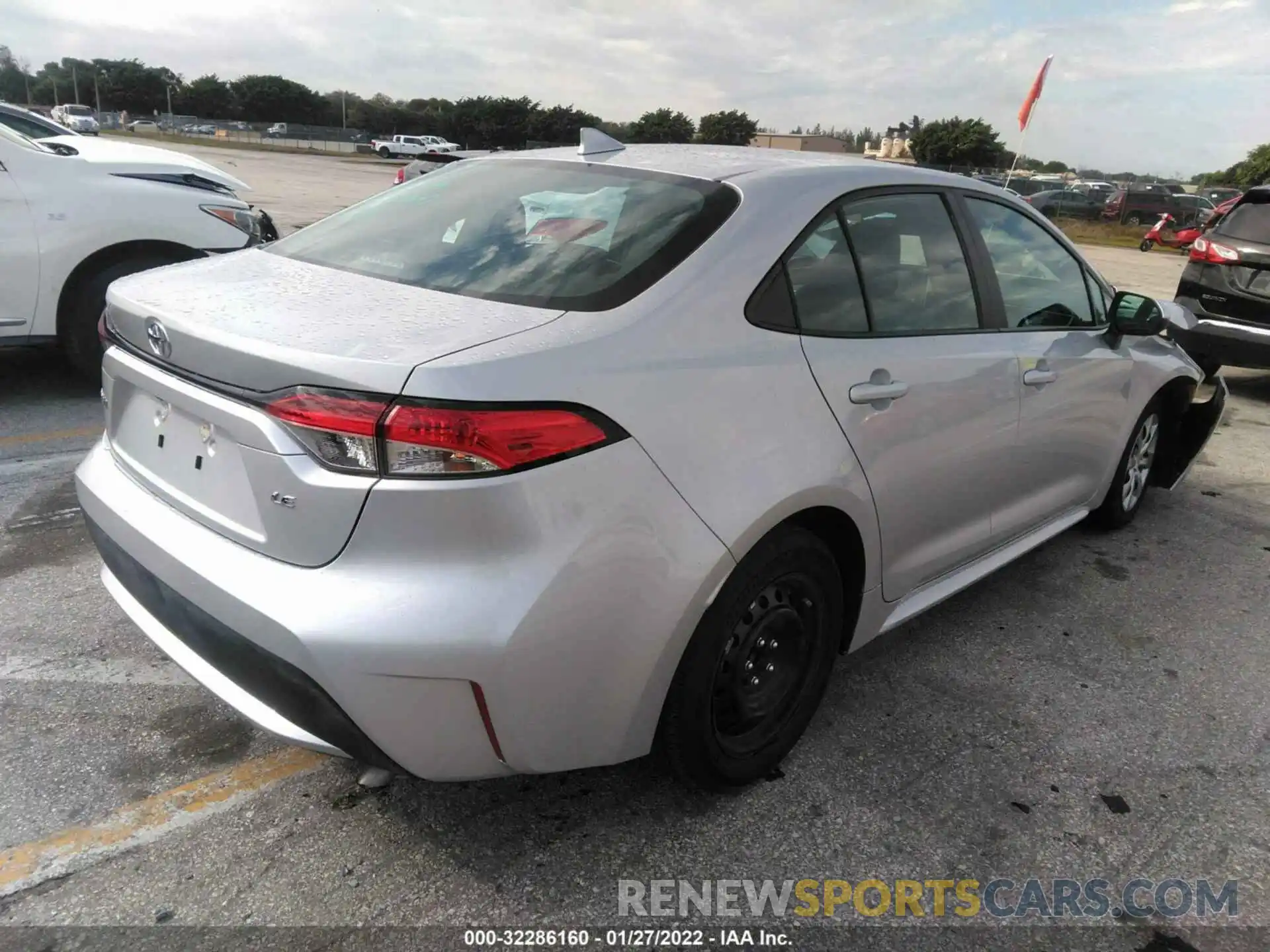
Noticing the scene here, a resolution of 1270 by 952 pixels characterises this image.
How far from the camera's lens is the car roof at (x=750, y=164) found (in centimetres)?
252

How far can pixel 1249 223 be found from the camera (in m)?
6.98

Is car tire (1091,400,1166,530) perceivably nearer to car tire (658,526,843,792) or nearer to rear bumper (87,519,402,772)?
car tire (658,526,843,792)

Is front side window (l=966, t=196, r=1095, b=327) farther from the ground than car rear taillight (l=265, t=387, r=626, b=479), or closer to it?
farther from the ground

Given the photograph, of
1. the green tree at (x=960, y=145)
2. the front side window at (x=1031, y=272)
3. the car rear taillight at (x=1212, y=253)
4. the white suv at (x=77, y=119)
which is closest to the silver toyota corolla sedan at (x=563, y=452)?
the front side window at (x=1031, y=272)

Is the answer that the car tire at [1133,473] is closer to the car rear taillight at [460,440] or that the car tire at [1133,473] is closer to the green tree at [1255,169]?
the car rear taillight at [460,440]

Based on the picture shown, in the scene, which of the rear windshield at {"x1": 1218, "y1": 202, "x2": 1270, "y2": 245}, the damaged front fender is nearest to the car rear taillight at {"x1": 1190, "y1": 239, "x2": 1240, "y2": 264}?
the rear windshield at {"x1": 1218, "y1": 202, "x2": 1270, "y2": 245}

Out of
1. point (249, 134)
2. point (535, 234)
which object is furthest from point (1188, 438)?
point (249, 134)

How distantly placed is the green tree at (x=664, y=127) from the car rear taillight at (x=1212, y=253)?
42383mm

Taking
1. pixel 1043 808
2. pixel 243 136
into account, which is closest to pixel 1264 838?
pixel 1043 808

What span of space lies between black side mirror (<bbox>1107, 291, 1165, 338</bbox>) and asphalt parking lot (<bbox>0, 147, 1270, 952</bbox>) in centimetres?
118

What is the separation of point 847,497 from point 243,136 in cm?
8442


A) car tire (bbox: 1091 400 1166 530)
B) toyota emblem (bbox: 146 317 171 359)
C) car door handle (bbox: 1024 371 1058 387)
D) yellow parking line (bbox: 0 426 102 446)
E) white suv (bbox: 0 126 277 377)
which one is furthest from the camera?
white suv (bbox: 0 126 277 377)

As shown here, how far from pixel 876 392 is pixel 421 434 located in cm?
129

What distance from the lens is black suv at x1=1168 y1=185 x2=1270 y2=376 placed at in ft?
22.3
